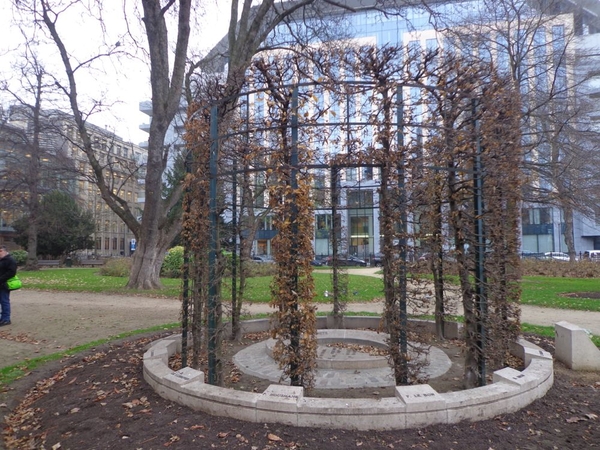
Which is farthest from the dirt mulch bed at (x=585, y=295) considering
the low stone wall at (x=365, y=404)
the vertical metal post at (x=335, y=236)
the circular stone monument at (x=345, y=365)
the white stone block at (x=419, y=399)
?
the white stone block at (x=419, y=399)

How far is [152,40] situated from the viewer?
1247 centimetres

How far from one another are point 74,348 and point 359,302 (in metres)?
8.83

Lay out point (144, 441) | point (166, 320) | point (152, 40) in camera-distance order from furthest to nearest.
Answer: point (152, 40) → point (166, 320) → point (144, 441)

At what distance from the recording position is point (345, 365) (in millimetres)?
5414

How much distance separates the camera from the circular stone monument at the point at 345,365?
4948 millimetres

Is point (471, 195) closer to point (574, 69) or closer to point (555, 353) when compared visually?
point (555, 353)

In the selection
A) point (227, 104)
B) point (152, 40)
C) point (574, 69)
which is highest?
point (574, 69)

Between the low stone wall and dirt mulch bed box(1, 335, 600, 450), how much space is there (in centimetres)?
7

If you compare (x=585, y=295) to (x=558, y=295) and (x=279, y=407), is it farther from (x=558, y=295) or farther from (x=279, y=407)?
(x=279, y=407)

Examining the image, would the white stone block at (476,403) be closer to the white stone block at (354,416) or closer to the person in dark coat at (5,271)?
the white stone block at (354,416)

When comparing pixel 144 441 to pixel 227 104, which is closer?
pixel 144 441

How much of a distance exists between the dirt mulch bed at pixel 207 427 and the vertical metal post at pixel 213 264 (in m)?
0.62

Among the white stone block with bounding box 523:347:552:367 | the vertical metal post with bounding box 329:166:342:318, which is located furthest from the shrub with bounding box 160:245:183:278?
the white stone block with bounding box 523:347:552:367

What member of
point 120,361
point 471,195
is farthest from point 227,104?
point 120,361
